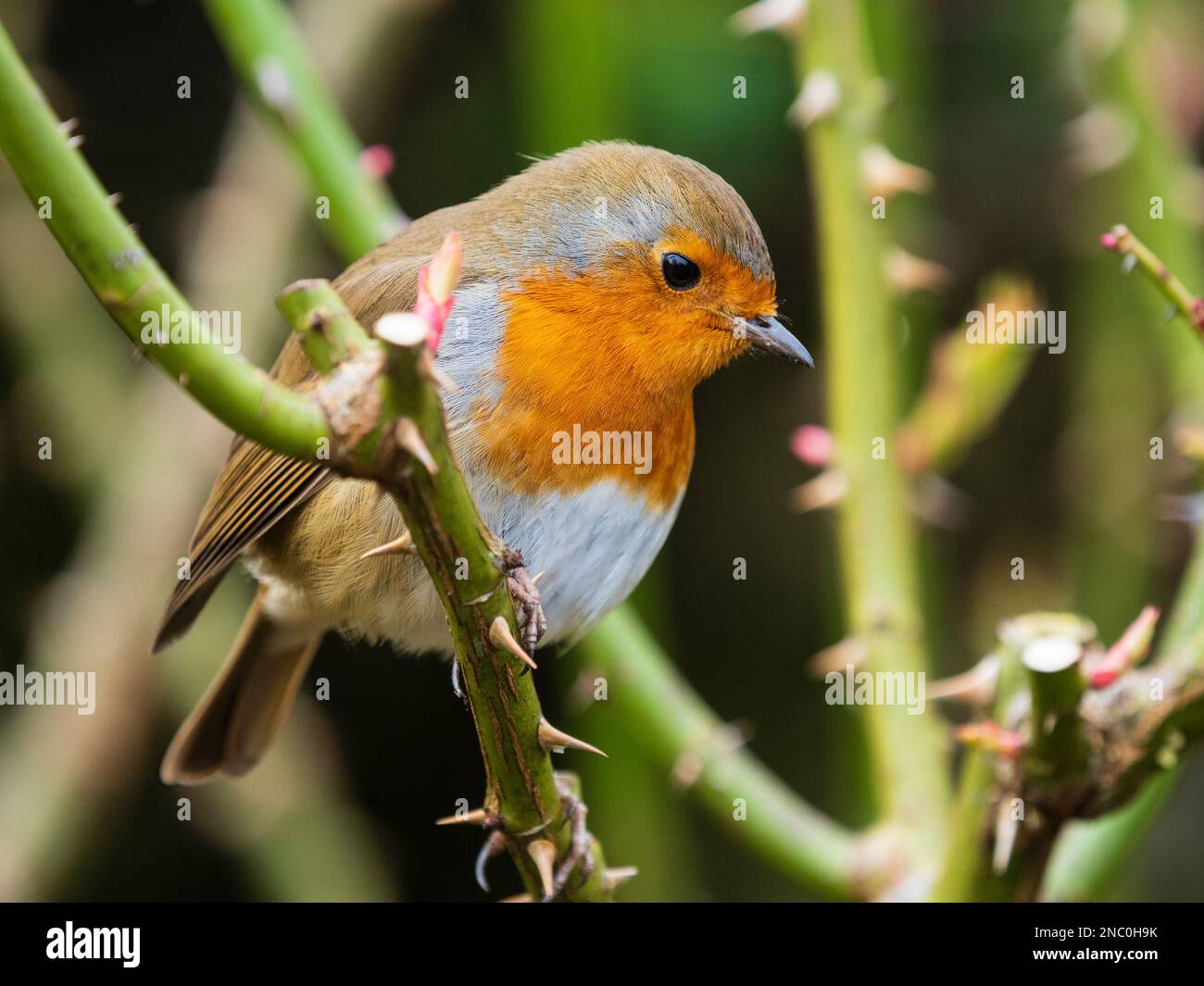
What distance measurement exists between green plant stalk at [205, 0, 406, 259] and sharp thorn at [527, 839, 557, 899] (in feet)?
3.76

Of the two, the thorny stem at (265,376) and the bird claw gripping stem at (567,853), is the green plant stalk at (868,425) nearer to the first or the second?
the bird claw gripping stem at (567,853)

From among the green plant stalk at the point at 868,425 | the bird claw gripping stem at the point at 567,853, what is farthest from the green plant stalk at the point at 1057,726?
the bird claw gripping stem at the point at 567,853

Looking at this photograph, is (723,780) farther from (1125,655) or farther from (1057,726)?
(1125,655)

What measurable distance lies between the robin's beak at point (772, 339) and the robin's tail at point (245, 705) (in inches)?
45.2

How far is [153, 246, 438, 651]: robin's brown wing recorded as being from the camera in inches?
92.4

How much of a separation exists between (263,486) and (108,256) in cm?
127

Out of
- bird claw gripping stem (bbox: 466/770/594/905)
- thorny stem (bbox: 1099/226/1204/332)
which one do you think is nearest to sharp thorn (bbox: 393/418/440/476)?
bird claw gripping stem (bbox: 466/770/594/905)

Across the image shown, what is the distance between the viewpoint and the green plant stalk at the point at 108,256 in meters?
1.18

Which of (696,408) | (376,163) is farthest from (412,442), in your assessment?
(696,408)

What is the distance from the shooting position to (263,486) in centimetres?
244

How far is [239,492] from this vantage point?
8.23 feet

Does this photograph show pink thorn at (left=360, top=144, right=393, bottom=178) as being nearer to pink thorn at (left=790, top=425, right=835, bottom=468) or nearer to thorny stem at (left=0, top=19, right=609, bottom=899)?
pink thorn at (left=790, top=425, right=835, bottom=468)
